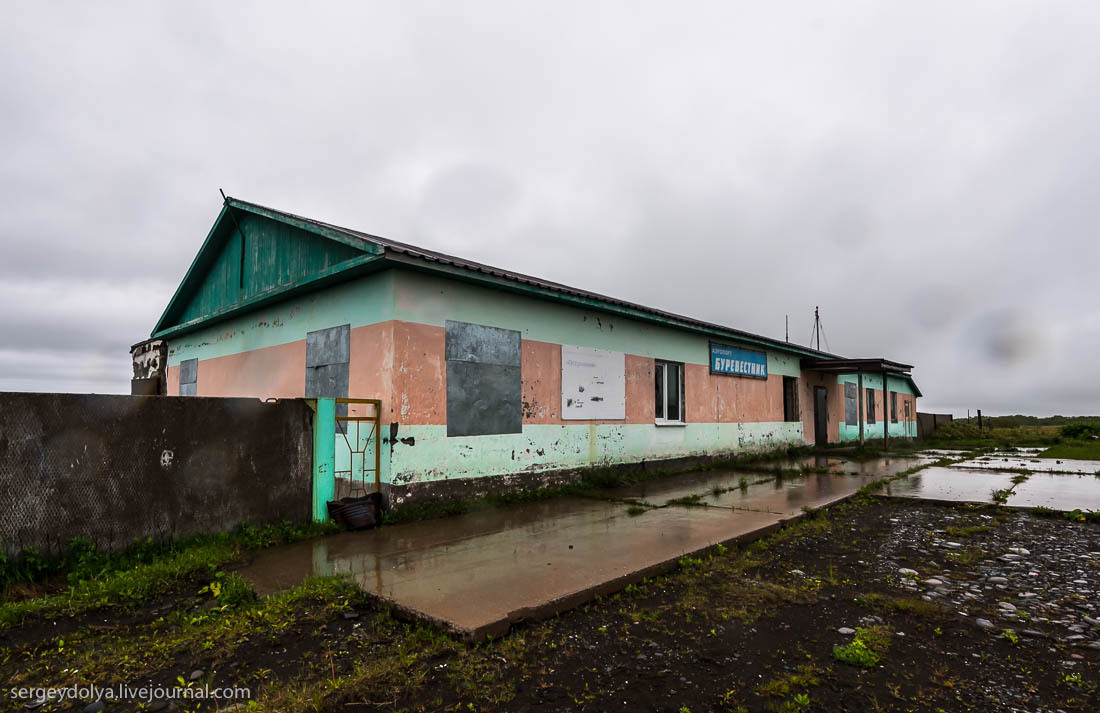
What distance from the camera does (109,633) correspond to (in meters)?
3.53

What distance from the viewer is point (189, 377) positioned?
545 inches

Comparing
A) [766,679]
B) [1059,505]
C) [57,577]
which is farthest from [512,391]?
[1059,505]

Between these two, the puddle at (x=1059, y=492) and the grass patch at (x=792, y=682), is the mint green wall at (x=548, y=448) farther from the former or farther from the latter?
the puddle at (x=1059, y=492)

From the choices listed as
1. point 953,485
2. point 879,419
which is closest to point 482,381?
point 953,485

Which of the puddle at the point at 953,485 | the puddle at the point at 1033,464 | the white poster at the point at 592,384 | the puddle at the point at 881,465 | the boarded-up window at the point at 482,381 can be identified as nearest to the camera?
the boarded-up window at the point at 482,381

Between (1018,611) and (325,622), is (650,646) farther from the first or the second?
(1018,611)

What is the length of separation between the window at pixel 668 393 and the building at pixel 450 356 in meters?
0.04

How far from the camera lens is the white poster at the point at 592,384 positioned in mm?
9547

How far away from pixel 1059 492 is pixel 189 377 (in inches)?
713

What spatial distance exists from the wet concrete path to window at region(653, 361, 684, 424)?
3.57 m

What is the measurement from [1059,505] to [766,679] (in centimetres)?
751

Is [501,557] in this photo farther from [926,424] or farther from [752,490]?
[926,424]

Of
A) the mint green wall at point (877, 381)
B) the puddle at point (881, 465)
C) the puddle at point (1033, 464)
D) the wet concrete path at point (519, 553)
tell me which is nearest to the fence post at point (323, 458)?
the wet concrete path at point (519, 553)

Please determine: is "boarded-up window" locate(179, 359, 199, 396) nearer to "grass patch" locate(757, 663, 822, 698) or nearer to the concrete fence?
"grass patch" locate(757, 663, 822, 698)
